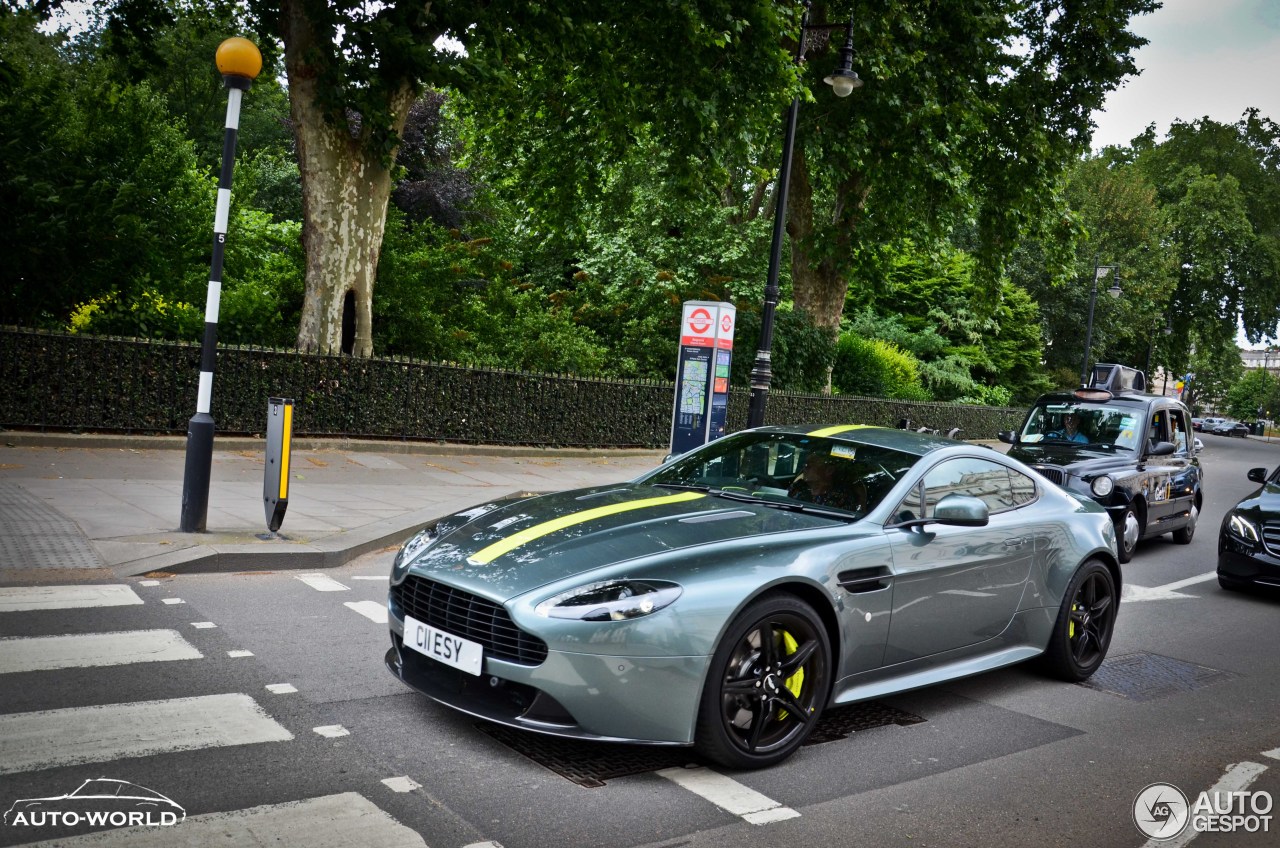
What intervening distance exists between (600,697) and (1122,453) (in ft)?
31.1

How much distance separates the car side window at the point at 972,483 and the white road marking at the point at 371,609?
3.33 meters

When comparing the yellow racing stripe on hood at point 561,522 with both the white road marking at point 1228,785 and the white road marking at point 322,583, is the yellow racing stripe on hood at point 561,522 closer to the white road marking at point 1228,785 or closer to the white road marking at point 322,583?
the white road marking at point 1228,785

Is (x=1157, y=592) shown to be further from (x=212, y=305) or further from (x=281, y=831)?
(x=281, y=831)

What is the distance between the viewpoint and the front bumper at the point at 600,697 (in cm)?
400

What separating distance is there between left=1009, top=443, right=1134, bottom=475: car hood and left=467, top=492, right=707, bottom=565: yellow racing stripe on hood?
706 cm

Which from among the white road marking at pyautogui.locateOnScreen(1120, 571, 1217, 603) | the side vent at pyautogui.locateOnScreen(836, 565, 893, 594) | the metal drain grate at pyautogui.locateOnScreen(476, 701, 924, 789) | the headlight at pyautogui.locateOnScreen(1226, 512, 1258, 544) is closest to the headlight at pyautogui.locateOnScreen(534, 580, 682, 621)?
the metal drain grate at pyautogui.locateOnScreen(476, 701, 924, 789)

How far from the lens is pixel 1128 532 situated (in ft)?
38.0

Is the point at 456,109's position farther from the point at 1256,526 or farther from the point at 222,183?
the point at 1256,526

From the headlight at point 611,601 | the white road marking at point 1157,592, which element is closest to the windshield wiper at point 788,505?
the headlight at point 611,601

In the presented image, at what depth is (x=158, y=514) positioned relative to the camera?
9.20 meters

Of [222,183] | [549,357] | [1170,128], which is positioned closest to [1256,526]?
[222,183]

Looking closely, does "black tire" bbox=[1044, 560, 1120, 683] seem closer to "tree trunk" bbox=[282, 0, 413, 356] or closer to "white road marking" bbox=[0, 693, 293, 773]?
"white road marking" bbox=[0, 693, 293, 773]

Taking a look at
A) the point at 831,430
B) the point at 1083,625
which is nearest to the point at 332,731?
the point at 831,430

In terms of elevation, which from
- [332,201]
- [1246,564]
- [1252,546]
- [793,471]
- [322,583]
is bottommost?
[322,583]
